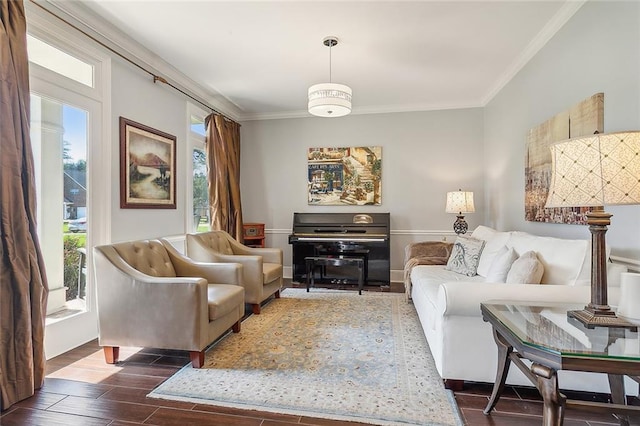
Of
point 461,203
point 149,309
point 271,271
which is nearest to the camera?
point 149,309

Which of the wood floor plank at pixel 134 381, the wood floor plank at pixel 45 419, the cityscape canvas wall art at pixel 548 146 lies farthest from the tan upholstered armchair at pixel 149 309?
the cityscape canvas wall art at pixel 548 146

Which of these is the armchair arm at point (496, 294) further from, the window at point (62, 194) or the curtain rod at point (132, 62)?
the curtain rod at point (132, 62)

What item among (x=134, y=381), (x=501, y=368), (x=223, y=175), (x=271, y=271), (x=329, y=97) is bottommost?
(x=134, y=381)

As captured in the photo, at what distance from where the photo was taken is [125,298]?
2.29 meters

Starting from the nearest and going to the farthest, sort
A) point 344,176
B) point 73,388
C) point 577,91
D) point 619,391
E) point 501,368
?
point 619,391
point 501,368
point 73,388
point 577,91
point 344,176

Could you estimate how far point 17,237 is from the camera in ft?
6.18

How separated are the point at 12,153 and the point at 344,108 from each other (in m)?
2.37

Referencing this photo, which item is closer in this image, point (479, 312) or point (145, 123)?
point (479, 312)

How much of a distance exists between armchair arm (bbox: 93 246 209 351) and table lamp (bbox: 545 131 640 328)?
2095mm

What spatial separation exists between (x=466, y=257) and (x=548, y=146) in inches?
47.1

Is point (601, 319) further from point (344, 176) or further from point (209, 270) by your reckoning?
point (344, 176)

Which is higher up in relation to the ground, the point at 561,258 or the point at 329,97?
the point at 329,97

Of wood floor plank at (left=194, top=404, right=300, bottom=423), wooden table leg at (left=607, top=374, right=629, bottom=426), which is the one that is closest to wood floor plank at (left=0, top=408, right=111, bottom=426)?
wood floor plank at (left=194, top=404, right=300, bottom=423)

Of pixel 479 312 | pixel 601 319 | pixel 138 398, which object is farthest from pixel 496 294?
pixel 138 398
